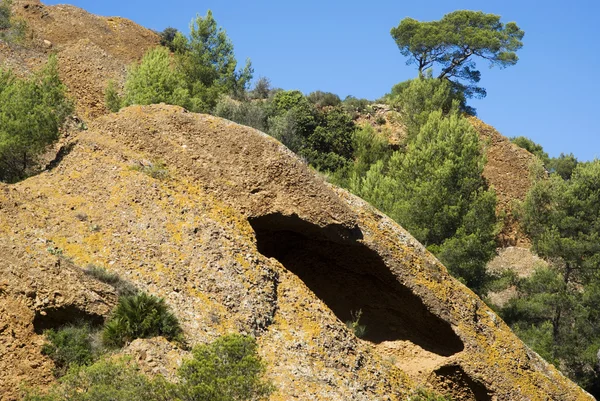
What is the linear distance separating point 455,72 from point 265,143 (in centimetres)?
4599

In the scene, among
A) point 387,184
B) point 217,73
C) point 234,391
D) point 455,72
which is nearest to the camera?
point 234,391

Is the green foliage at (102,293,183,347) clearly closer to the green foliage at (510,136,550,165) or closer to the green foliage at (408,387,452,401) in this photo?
the green foliage at (408,387,452,401)

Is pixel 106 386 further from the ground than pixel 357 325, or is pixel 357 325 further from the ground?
pixel 357 325

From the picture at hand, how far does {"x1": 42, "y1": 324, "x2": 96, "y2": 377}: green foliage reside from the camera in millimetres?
14656

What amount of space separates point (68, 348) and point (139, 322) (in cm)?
123

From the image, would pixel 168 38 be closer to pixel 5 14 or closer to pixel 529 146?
pixel 5 14

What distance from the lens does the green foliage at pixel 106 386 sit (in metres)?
13.2

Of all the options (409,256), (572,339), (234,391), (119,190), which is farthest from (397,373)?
(572,339)

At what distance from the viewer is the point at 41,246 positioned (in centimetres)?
1633

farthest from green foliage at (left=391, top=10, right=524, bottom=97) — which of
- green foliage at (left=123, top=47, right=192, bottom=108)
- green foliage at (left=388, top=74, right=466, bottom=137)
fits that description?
green foliage at (left=123, top=47, right=192, bottom=108)

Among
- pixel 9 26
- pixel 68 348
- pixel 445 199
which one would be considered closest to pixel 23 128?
pixel 68 348

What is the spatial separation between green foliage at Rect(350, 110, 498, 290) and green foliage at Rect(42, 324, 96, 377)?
25633mm

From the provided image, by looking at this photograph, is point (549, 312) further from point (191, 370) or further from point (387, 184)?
point (191, 370)

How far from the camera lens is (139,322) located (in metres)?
15.2
